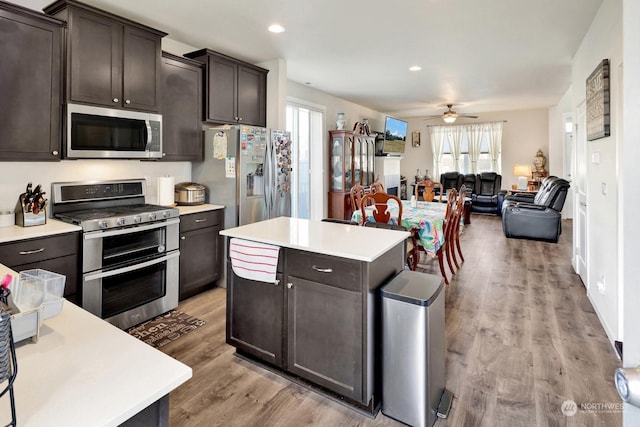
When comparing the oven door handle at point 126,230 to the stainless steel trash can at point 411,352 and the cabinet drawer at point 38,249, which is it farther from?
the stainless steel trash can at point 411,352

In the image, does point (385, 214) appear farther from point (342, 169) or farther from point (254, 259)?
point (342, 169)

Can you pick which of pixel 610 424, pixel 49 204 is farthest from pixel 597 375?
pixel 49 204

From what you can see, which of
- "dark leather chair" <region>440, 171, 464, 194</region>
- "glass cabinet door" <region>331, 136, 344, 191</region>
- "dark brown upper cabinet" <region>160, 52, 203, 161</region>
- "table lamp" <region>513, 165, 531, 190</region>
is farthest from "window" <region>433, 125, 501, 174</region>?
"dark brown upper cabinet" <region>160, 52, 203, 161</region>

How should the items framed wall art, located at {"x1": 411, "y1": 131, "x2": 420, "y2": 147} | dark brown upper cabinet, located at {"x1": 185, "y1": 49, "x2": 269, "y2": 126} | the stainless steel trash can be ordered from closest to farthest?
the stainless steel trash can
dark brown upper cabinet, located at {"x1": 185, "y1": 49, "x2": 269, "y2": 126}
framed wall art, located at {"x1": 411, "y1": 131, "x2": 420, "y2": 147}

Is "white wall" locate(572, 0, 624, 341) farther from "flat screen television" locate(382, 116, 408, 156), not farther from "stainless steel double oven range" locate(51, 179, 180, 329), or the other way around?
"flat screen television" locate(382, 116, 408, 156)

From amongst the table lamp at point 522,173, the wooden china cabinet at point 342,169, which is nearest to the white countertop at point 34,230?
the wooden china cabinet at point 342,169

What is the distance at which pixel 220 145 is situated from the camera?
12.4ft

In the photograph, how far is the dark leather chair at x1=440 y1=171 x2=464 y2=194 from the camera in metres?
9.30

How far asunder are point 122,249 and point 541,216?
6158 millimetres

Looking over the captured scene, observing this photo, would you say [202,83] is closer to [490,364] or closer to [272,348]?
[272,348]

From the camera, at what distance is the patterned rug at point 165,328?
2719mm

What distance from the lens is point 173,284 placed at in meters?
3.22

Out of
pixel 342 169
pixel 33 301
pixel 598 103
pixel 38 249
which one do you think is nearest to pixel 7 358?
pixel 33 301

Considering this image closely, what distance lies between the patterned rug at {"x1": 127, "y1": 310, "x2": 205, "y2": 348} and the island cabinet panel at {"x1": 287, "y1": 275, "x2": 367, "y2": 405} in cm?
112
